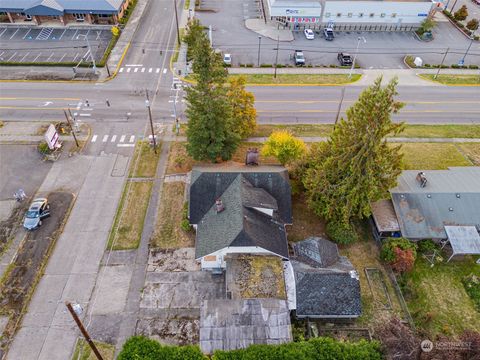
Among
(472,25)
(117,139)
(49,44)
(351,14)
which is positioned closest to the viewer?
(117,139)

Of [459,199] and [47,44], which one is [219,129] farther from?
[47,44]

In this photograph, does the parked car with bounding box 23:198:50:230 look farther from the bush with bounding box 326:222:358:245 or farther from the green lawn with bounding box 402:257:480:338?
the green lawn with bounding box 402:257:480:338

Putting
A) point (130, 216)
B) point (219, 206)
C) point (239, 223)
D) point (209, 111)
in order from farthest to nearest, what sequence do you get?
1. point (130, 216)
2. point (209, 111)
3. point (219, 206)
4. point (239, 223)

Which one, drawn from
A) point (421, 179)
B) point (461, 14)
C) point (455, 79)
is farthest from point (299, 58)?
point (461, 14)

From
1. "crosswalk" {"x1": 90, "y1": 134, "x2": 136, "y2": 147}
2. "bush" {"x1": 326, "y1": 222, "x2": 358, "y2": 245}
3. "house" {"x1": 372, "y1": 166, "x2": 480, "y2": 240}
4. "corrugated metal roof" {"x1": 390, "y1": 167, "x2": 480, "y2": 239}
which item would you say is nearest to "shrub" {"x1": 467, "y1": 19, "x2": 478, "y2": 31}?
"house" {"x1": 372, "y1": 166, "x2": 480, "y2": 240}

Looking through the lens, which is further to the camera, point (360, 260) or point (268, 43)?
point (268, 43)

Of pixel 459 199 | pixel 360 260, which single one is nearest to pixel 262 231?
pixel 360 260

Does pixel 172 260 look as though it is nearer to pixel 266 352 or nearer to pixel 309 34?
pixel 266 352

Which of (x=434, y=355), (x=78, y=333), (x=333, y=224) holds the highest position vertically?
(x=434, y=355)
